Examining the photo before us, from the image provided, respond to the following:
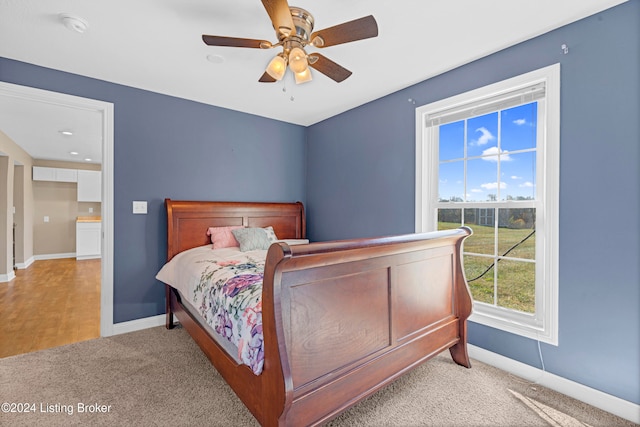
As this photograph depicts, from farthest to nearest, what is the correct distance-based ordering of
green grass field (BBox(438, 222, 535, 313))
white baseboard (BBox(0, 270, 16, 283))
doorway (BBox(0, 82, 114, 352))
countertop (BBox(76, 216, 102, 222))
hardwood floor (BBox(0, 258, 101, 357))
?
countertop (BBox(76, 216, 102, 222))
white baseboard (BBox(0, 270, 16, 283))
doorway (BBox(0, 82, 114, 352))
hardwood floor (BBox(0, 258, 101, 357))
green grass field (BBox(438, 222, 535, 313))

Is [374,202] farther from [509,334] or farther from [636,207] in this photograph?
[636,207]

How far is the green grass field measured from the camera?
91.0 inches

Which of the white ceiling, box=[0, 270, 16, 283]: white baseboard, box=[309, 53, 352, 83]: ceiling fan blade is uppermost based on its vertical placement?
the white ceiling

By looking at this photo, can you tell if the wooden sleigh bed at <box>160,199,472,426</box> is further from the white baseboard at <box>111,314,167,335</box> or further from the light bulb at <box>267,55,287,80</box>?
the light bulb at <box>267,55,287,80</box>

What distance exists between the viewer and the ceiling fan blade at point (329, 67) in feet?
6.14

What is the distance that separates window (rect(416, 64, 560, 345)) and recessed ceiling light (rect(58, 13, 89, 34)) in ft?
8.68

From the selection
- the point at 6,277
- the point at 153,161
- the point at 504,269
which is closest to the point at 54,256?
the point at 6,277

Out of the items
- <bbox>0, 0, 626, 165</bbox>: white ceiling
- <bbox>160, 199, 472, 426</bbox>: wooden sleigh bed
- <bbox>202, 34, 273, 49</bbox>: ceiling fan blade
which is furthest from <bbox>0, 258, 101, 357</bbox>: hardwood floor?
<bbox>202, 34, 273, 49</bbox>: ceiling fan blade

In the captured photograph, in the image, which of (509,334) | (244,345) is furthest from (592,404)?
(244,345)

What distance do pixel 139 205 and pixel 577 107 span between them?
369 cm

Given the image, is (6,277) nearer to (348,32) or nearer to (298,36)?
(298,36)

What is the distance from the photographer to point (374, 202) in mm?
3293

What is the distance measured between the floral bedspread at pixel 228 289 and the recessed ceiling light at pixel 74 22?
1829 millimetres

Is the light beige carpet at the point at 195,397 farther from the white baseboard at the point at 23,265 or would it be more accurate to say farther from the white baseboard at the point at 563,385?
the white baseboard at the point at 23,265
